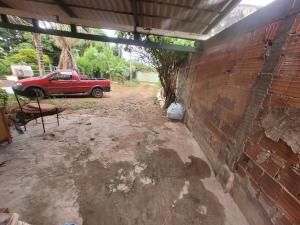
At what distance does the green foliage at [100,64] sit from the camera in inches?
649

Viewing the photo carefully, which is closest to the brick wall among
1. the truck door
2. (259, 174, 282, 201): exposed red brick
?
(259, 174, 282, 201): exposed red brick

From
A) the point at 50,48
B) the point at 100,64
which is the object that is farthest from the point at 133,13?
the point at 50,48

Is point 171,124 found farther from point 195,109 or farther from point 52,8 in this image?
point 52,8

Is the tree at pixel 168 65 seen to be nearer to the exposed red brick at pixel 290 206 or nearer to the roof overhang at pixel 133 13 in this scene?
the roof overhang at pixel 133 13

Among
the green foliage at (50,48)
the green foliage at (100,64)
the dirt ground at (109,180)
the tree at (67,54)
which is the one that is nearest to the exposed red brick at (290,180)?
the dirt ground at (109,180)

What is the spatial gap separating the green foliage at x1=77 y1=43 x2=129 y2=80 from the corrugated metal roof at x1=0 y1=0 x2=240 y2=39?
526 inches

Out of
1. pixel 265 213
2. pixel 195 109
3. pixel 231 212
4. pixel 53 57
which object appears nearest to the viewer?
pixel 265 213

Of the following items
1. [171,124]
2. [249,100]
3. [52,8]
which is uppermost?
[52,8]

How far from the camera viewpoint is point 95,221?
220cm

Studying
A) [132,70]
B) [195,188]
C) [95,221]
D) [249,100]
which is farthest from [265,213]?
[132,70]

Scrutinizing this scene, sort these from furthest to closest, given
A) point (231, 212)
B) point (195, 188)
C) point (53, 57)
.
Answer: point (53, 57) → point (195, 188) → point (231, 212)

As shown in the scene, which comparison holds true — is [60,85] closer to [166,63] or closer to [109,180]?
[166,63]

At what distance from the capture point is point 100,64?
16719mm

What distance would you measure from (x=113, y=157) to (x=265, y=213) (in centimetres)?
281
